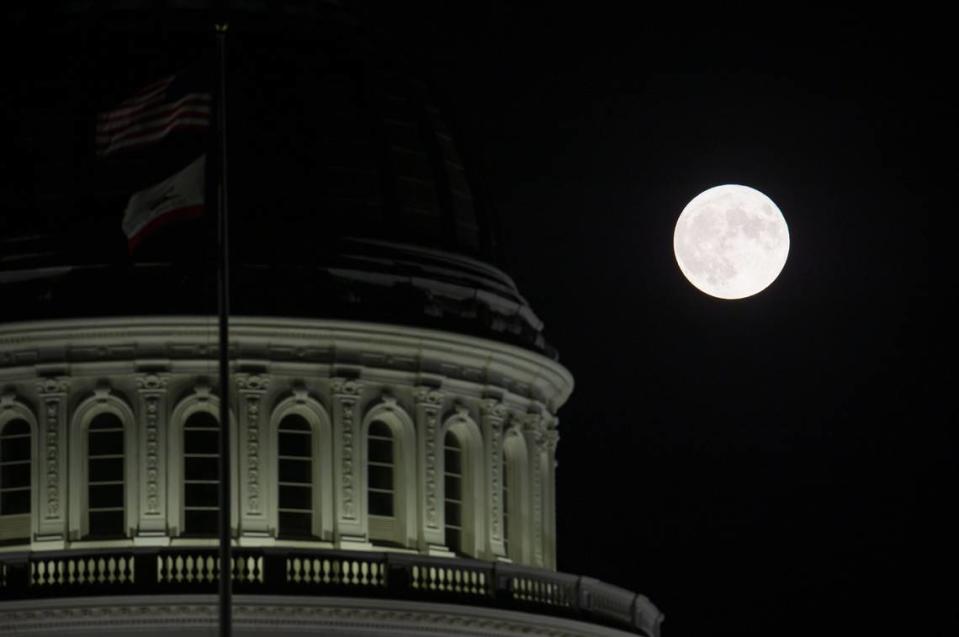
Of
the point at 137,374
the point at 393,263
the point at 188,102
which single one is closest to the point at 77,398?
the point at 137,374

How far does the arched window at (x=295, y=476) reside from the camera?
321ft

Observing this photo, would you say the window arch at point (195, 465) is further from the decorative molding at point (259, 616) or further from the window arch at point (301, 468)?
the decorative molding at point (259, 616)

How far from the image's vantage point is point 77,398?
98.1 m

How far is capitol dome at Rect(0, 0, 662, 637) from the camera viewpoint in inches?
3780

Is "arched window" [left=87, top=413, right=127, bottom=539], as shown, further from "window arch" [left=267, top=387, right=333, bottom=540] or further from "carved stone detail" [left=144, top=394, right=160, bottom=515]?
"window arch" [left=267, top=387, right=333, bottom=540]

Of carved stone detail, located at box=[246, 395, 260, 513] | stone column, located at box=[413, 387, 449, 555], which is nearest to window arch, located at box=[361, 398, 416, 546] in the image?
stone column, located at box=[413, 387, 449, 555]

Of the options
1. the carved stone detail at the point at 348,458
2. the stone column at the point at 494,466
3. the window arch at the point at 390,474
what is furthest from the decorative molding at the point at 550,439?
the carved stone detail at the point at 348,458

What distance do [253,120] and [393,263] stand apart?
419cm

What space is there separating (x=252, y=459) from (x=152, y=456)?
1.96 m

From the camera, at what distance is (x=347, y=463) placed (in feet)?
324

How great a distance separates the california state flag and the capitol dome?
11676mm

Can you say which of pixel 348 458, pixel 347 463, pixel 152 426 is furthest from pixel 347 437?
pixel 152 426

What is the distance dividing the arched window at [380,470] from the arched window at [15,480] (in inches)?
268

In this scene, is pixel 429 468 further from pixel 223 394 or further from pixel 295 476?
A: pixel 223 394
